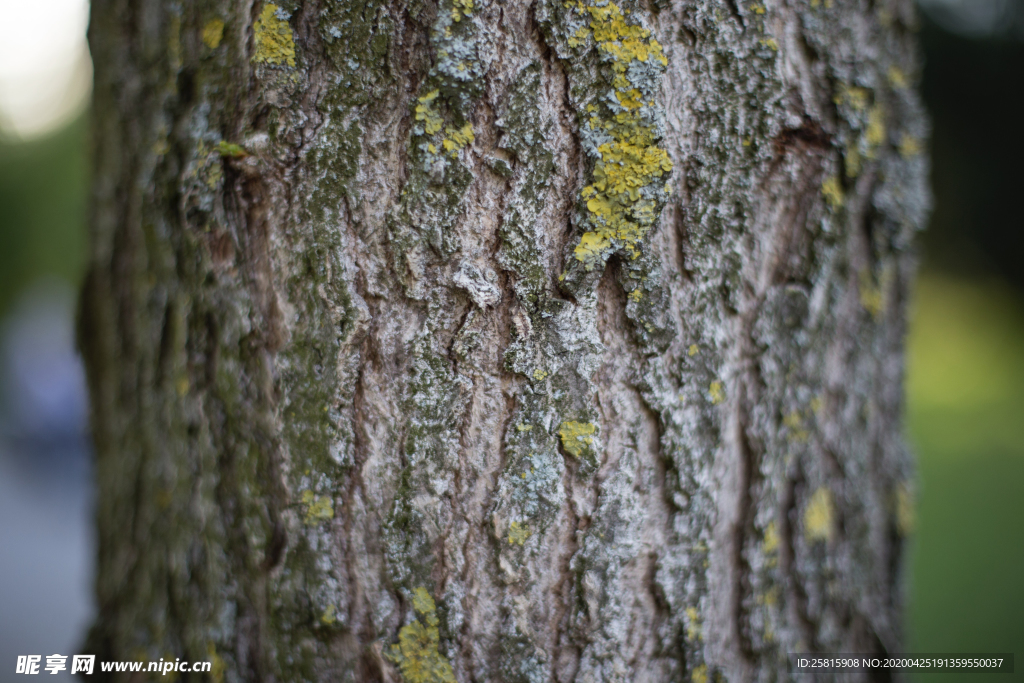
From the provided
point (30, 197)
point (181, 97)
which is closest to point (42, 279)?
point (30, 197)

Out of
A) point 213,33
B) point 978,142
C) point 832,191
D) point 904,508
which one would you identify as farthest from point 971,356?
point 213,33

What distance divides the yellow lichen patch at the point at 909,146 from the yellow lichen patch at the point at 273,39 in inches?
43.3

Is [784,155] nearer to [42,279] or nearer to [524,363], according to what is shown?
[524,363]

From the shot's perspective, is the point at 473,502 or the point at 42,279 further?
the point at 42,279

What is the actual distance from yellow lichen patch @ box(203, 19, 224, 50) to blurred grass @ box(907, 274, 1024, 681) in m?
1.45

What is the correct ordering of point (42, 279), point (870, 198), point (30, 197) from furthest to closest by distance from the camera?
point (42, 279) → point (30, 197) → point (870, 198)

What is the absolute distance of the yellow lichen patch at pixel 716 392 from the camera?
0.84 m

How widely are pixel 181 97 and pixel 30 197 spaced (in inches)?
404

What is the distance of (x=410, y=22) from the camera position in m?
0.74

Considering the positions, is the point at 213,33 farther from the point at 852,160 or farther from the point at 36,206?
the point at 36,206

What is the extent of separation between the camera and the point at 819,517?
99 cm

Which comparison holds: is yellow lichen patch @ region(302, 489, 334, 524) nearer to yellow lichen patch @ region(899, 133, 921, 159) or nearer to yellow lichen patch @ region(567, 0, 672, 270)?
yellow lichen patch @ region(567, 0, 672, 270)

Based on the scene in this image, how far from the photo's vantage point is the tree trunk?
75 cm

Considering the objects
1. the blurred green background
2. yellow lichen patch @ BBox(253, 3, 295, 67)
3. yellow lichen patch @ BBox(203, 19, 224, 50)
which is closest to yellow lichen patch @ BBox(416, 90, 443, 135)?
yellow lichen patch @ BBox(253, 3, 295, 67)
